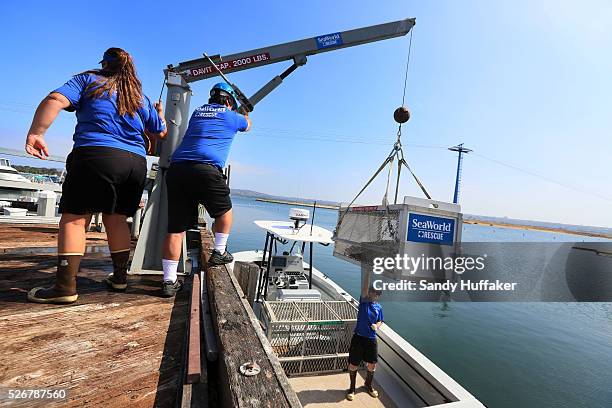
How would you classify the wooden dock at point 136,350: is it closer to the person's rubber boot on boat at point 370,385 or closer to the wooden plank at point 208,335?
the wooden plank at point 208,335

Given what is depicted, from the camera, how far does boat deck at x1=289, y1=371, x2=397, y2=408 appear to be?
17.3 feet

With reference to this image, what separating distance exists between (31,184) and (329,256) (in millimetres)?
27004

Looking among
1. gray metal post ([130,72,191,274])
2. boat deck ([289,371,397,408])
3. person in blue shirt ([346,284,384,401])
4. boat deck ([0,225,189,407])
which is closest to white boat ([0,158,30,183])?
gray metal post ([130,72,191,274])

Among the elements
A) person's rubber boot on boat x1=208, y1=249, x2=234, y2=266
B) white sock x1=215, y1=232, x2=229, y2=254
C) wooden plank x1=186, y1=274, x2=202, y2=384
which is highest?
white sock x1=215, y1=232, x2=229, y2=254

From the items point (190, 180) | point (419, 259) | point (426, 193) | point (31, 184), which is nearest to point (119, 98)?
point (190, 180)

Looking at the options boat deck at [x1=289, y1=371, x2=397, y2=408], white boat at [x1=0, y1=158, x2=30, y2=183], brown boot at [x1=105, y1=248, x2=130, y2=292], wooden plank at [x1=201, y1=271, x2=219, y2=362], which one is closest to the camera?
wooden plank at [x1=201, y1=271, x2=219, y2=362]

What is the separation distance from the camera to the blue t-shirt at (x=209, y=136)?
256 centimetres

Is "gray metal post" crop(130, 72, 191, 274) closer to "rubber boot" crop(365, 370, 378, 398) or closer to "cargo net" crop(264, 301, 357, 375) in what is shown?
"cargo net" crop(264, 301, 357, 375)

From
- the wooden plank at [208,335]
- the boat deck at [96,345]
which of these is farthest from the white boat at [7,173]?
the wooden plank at [208,335]

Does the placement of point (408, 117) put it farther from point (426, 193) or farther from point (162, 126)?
point (162, 126)

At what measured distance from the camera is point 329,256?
3444 cm

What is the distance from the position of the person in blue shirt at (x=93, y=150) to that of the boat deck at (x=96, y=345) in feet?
0.77

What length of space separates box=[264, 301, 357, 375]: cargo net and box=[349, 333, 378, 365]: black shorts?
0.62 metres

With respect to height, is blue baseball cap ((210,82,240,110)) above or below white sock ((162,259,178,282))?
above
